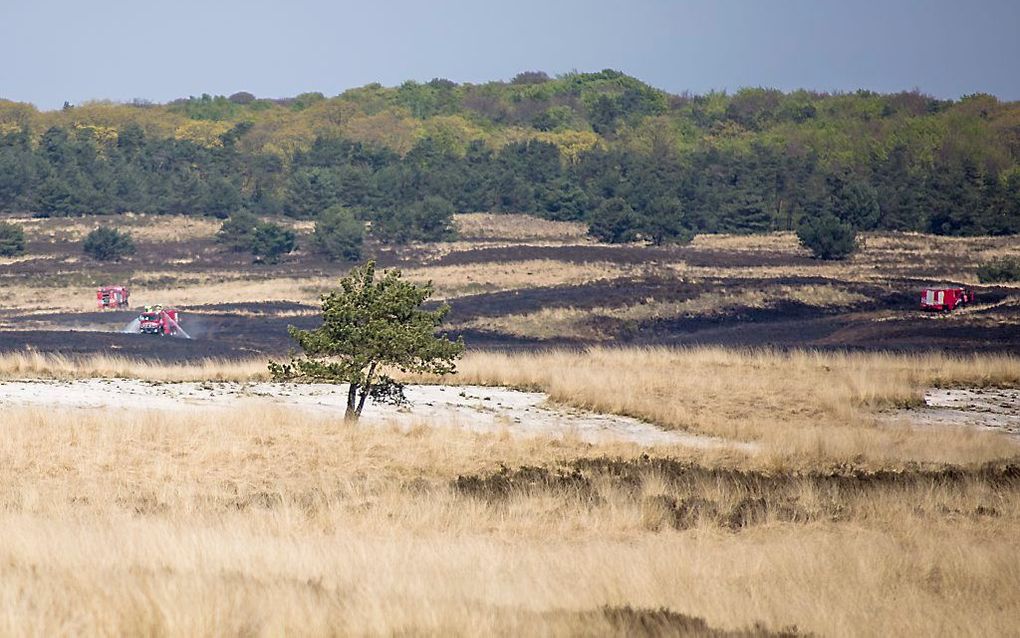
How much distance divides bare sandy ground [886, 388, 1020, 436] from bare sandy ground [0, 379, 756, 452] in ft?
19.0

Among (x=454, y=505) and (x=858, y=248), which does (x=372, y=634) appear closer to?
(x=454, y=505)

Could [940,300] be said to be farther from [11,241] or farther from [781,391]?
[11,241]

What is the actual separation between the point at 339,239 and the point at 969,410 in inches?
2582

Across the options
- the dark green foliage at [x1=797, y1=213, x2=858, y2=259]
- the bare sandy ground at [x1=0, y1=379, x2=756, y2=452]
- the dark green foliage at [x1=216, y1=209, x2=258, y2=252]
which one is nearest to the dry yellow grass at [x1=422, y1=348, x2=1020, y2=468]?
the bare sandy ground at [x1=0, y1=379, x2=756, y2=452]

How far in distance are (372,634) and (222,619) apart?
3.21 feet

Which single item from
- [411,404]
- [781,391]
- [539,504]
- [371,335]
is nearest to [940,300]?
[781,391]

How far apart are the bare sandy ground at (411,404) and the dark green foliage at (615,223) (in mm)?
69883

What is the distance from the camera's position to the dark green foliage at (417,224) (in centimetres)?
9947

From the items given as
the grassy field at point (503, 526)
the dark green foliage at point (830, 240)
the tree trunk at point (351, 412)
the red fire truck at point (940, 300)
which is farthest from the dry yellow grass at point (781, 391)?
the dark green foliage at point (830, 240)

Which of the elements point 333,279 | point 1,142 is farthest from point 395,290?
point 1,142

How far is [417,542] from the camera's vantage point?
545 inches

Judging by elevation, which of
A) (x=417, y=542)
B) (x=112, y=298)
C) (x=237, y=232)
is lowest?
(x=112, y=298)

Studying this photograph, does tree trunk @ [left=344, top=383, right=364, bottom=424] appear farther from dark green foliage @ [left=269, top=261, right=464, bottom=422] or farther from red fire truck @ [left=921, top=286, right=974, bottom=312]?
red fire truck @ [left=921, top=286, right=974, bottom=312]

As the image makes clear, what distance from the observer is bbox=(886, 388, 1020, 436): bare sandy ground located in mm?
27547
